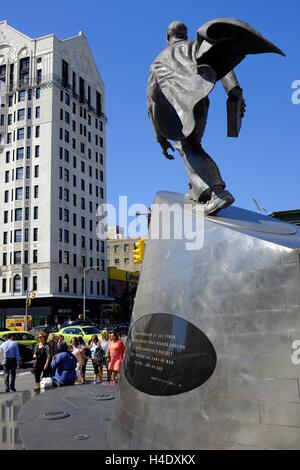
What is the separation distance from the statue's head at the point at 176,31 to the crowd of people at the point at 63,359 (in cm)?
734

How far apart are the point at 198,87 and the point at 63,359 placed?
734 cm

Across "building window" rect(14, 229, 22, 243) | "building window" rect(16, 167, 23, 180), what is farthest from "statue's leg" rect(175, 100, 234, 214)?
Result: "building window" rect(16, 167, 23, 180)

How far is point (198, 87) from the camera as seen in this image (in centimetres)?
565

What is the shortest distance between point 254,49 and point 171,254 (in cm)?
283

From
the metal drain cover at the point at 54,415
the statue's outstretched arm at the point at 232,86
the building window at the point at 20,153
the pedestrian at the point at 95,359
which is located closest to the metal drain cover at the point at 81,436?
the metal drain cover at the point at 54,415

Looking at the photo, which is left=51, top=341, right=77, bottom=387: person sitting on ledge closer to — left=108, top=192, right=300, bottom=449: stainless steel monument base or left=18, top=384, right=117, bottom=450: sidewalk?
left=18, top=384, right=117, bottom=450: sidewalk

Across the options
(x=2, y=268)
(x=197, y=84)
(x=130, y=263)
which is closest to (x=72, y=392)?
(x=197, y=84)

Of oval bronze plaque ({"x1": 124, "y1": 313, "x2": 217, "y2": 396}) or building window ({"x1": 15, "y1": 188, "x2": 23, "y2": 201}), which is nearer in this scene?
oval bronze plaque ({"x1": 124, "y1": 313, "x2": 217, "y2": 396})

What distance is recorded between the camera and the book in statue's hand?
6492 millimetres

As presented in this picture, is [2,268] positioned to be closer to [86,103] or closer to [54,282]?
[54,282]

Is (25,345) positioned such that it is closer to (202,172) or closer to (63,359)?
(63,359)

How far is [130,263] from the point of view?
301ft

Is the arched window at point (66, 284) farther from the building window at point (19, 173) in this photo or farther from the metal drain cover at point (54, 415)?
the metal drain cover at point (54, 415)

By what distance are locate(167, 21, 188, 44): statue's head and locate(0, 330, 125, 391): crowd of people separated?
7340 mm
